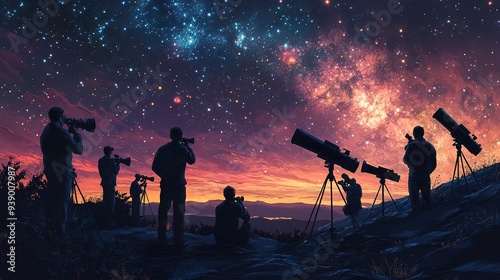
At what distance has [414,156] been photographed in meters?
11.7

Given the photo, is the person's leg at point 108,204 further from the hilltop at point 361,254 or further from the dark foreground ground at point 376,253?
the hilltop at point 361,254

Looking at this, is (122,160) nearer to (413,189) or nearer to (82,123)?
(82,123)

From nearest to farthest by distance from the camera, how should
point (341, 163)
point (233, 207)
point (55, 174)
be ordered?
point (55, 174) < point (233, 207) < point (341, 163)

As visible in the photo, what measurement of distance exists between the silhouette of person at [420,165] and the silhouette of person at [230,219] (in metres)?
5.11

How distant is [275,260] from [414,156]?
604 centimetres

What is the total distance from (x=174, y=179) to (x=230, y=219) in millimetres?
1652

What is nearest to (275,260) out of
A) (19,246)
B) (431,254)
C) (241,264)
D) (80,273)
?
(241,264)

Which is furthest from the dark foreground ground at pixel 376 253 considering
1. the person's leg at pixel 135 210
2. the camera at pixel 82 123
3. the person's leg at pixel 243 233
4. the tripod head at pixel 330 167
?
the person's leg at pixel 135 210

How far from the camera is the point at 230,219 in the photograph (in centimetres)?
964

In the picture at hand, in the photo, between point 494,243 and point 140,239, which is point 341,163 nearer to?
point 494,243

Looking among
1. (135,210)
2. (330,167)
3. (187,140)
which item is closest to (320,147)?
(330,167)

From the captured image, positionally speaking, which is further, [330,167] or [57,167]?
[330,167]

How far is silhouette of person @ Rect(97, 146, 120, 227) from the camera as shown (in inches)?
533

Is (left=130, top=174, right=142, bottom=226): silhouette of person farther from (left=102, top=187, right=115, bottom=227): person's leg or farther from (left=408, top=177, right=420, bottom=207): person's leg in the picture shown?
(left=408, top=177, right=420, bottom=207): person's leg
